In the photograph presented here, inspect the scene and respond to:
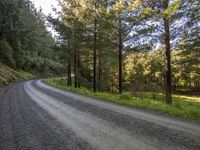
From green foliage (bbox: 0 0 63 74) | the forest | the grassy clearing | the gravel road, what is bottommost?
the gravel road

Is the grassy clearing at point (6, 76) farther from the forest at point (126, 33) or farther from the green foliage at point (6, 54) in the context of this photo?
the forest at point (126, 33)

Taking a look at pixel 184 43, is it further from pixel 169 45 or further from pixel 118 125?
pixel 118 125

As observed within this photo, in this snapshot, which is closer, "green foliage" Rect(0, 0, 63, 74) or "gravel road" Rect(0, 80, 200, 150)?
"gravel road" Rect(0, 80, 200, 150)

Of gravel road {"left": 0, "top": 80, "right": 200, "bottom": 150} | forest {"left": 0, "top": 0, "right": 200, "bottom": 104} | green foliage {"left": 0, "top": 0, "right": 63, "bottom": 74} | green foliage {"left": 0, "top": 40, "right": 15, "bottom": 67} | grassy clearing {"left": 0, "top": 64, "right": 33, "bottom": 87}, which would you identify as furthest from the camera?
green foliage {"left": 0, "top": 40, "right": 15, "bottom": 67}

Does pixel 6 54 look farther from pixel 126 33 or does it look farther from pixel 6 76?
pixel 126 33

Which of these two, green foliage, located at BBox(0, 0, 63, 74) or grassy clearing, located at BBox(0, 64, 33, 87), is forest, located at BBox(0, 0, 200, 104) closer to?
green foliage, located at BBox(0, 0, 63, 74)

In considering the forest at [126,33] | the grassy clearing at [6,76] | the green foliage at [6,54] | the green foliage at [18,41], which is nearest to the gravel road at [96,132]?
the forest at [126,33]

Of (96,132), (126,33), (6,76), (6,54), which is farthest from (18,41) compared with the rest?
(96,132)

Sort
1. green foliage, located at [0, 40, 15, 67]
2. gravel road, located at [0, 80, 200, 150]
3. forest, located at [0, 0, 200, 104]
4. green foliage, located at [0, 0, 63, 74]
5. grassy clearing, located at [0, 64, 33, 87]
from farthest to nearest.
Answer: green foliage, located at [0, 40, 15, 67], green foliage, located at [0, 0, 63, 74], grassy clearing, located at [0, 64, 33, 87], forest, located at [0, 0, 200, 104], gravel road, located at [0, 80, 200, 150]

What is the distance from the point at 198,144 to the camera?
622 centimetres

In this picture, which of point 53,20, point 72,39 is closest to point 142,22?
point 72,39

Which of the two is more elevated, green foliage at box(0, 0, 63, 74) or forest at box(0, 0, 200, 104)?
green foliage at box(0, 0, 63, 74)

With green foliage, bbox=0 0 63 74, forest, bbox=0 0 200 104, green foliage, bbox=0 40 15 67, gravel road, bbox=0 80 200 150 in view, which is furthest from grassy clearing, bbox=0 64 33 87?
gravel road, bbox=0 80 200 150

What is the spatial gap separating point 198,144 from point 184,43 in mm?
11360
